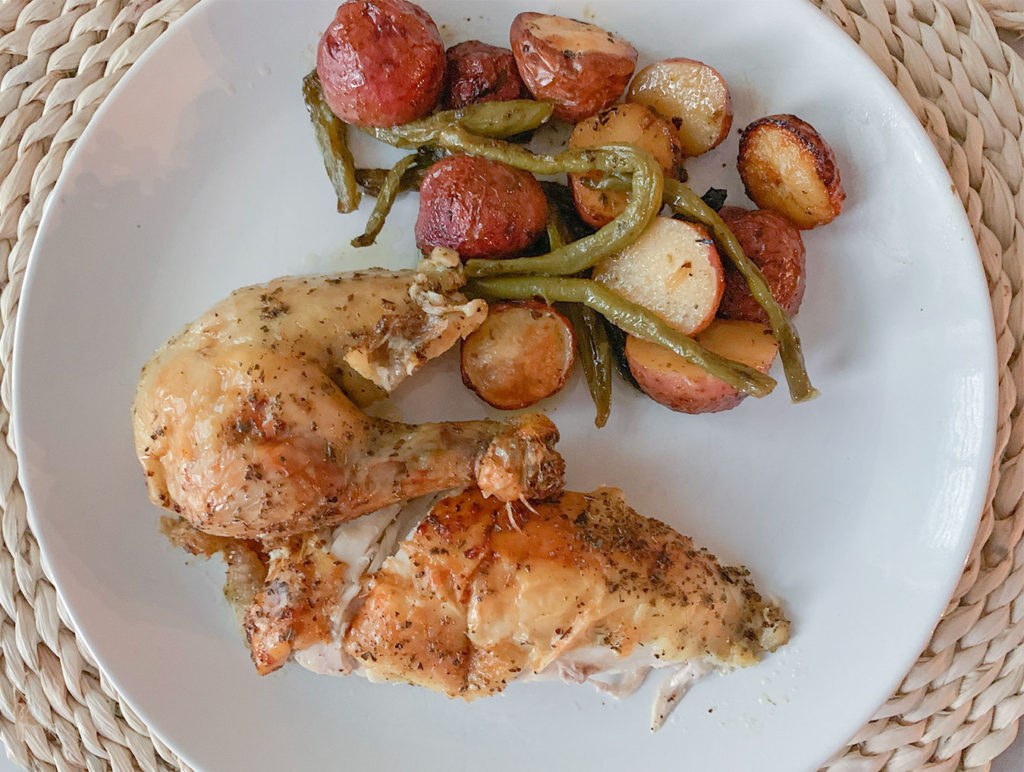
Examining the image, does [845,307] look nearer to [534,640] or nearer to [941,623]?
[941,623]

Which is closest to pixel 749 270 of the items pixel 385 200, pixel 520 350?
pixel 520 350

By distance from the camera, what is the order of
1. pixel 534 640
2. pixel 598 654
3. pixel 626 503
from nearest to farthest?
1. pixel 534 640
2. pixel 598 654
3. pixel 626 503

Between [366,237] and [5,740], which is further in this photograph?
[5,740]

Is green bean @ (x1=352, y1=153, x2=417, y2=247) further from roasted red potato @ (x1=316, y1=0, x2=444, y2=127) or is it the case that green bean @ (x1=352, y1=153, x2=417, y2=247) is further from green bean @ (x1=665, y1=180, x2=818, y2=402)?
green bean @ (x1=665, y1=180, x2=818, y2=402)

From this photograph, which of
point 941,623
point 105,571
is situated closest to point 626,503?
point 941,623

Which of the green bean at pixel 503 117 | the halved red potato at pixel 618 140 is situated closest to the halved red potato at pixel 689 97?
the halved red potato at pixel 618 140

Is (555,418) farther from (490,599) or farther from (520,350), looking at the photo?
(490,599)
